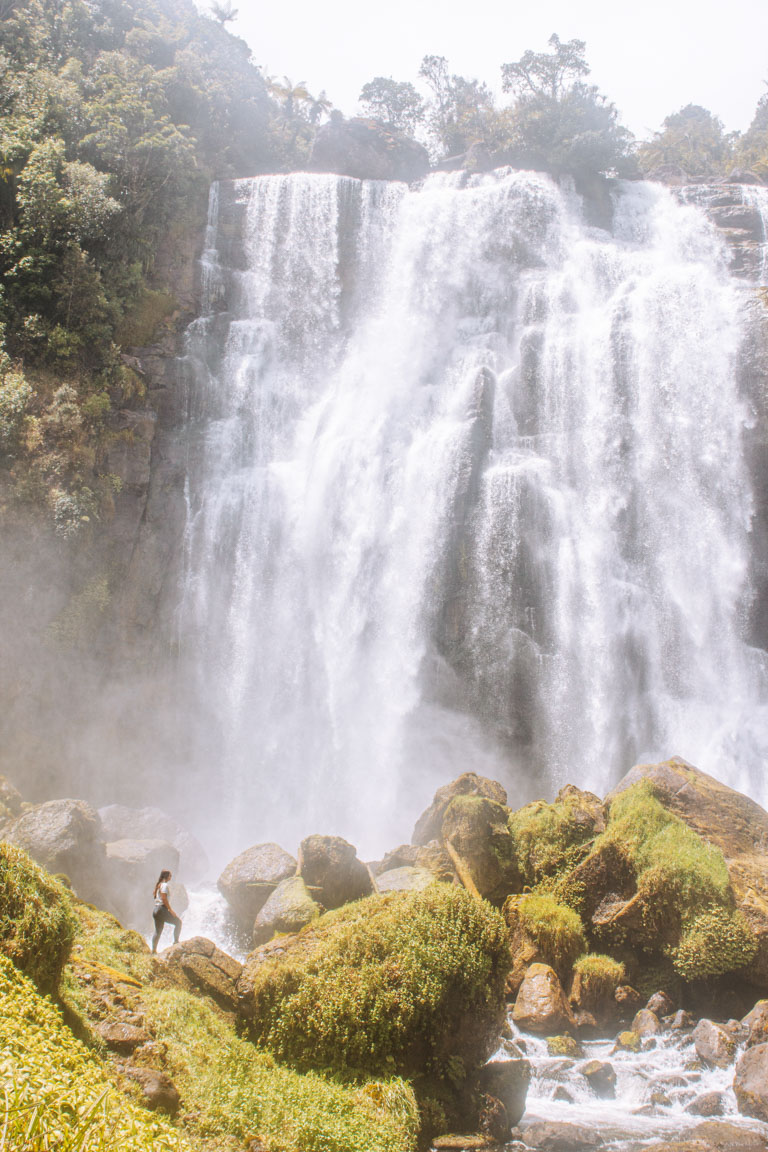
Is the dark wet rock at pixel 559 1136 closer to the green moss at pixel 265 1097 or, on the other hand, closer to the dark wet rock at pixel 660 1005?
the green moss at pixel 265 1097

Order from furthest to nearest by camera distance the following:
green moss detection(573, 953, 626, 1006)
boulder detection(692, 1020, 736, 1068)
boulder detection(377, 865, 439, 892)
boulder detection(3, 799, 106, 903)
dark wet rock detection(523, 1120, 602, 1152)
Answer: boulder detection(3, 799, 106, 903) < boulder detection(377, 865, 439, 892) < green moss detection(573, 953, 626, 1006) < boulder detection(692, 1020, 736, 1068) < dark wet rock detection(523, 1120, 602, 1152)

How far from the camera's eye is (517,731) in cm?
2442

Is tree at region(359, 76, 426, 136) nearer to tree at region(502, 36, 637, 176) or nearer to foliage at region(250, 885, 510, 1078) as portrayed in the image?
tree at region(502, 36, 637, 176)

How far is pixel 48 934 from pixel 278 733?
58.7 feet

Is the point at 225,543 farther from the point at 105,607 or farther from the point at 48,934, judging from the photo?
the point at 48,934

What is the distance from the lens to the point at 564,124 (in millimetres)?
36750

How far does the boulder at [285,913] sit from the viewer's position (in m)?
13.8

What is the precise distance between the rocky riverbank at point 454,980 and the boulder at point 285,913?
42 millimetres

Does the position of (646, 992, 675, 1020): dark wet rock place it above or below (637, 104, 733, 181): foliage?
below

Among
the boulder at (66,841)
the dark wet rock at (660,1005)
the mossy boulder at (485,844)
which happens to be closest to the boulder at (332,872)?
the mossy boulder at (485,844)

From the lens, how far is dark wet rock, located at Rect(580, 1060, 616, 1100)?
10539mm

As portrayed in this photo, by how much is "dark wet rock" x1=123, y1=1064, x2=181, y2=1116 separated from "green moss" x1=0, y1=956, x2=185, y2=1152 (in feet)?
4.89

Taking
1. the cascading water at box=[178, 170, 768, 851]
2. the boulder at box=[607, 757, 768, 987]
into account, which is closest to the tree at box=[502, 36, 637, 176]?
the cascading water at box=[178, 170, 768, 851]

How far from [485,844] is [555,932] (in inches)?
96.1
